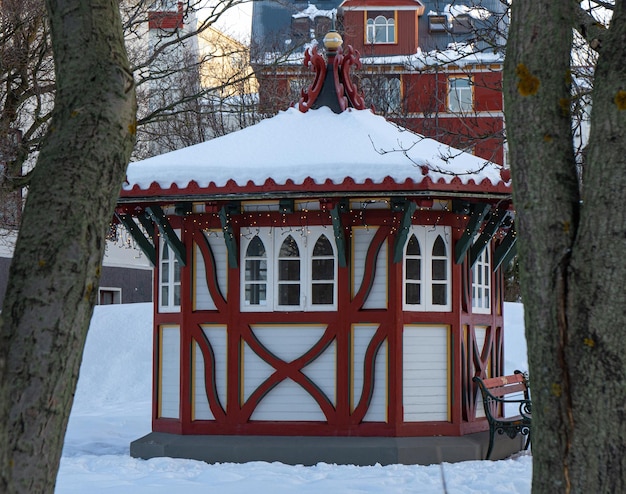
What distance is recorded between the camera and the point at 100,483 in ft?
32.2

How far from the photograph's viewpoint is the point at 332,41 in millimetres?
12672

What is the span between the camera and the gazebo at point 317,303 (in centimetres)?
1114

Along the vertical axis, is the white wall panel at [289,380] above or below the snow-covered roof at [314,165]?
below

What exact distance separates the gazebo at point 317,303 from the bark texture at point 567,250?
6.71m

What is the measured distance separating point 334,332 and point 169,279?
80.5 inches

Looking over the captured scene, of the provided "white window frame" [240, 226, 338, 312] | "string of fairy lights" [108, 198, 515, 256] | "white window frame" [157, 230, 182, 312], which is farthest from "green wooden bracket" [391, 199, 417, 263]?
"white window frame" [157, 230, 182, 312]

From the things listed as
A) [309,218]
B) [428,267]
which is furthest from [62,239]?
[428,267]

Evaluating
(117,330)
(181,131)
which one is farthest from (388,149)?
(181,131)

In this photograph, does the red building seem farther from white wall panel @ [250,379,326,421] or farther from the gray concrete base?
the gray concrete base

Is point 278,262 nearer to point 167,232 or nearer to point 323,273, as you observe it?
point 323,273

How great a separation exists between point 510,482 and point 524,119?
6.35 m

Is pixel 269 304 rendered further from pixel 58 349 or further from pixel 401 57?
pixel 401 57

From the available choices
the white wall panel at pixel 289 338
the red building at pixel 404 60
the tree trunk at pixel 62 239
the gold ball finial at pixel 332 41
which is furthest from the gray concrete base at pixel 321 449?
the red building at pixel 404 60

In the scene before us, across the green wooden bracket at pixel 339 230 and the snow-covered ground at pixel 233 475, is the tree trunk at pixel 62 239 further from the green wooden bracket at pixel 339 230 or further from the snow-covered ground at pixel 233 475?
the green wooden bracket at pixel 339 230
